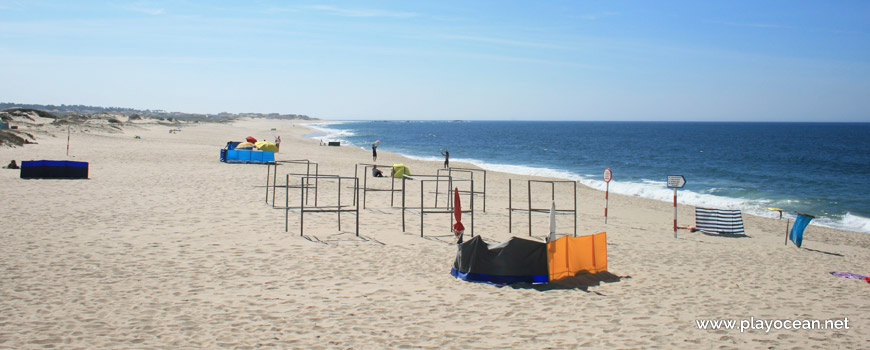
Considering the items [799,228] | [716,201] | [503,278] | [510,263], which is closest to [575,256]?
[510,263]

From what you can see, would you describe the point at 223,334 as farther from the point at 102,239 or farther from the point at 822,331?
the point at 822,331

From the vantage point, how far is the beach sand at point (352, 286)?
6879 mm

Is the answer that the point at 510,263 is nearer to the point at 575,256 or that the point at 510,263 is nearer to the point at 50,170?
the point at 575,256

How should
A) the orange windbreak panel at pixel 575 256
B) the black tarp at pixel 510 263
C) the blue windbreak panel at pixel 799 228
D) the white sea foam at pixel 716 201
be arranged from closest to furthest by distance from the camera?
the black tarp at pixel 510 263
the orange windbreak panel at pixel 575 256
the blue windbreak panel at pixel 799 228
the white sea foam at pixel 716 201

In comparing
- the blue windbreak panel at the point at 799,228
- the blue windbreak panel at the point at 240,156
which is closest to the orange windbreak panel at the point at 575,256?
the blue windbreak panel at the point at 799,228

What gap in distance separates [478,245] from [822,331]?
16.6 ft

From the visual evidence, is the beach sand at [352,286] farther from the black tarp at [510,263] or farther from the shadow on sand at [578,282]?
the black tarp at [510,263]

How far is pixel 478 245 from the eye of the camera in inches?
371

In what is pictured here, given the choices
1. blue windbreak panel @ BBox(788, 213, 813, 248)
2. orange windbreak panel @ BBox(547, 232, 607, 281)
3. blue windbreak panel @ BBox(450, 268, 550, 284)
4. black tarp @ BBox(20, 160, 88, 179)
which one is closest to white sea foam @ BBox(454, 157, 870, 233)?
blue windbreak panel @ BBox(788, 213, 813, 248)

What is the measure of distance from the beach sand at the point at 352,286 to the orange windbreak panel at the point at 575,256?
1.35 feet

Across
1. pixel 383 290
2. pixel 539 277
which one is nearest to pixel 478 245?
pixel 539 277

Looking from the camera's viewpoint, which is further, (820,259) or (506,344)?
(820,259)

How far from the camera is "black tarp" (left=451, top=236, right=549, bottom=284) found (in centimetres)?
930

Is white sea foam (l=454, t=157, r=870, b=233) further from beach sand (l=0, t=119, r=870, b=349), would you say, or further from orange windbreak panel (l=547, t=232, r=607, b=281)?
orange windbreak panel (l=547, t=232, r=607, b=281)
